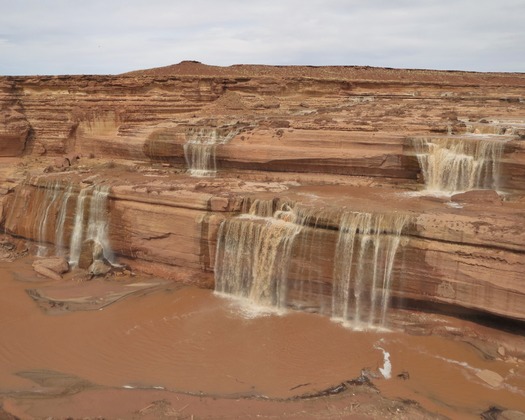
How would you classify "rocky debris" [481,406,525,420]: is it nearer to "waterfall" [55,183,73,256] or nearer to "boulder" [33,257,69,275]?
"boulder" [33,257,69,275]

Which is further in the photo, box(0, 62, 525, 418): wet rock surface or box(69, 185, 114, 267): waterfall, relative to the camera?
box(69, 185, 114, 267): waterfall

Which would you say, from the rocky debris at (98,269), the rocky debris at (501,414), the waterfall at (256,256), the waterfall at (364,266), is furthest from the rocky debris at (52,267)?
the rocky debris at (501,414)

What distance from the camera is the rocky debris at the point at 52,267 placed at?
44.1ft

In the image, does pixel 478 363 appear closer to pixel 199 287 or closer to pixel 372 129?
pixel 199 287

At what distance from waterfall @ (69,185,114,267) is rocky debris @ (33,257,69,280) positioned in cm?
38

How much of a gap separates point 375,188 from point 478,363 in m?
5.85

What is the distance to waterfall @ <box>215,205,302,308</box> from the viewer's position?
11.3 metres

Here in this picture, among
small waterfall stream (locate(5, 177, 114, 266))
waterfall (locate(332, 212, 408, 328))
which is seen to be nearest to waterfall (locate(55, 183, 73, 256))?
small waterfall stream (locate(5, 177, 114, 266))

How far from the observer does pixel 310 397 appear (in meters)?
8.19

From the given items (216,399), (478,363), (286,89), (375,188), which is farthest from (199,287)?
(286,89)

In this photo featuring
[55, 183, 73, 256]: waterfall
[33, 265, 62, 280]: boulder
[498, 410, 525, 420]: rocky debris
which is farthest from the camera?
[55, 183, 73, 256]: waterfall

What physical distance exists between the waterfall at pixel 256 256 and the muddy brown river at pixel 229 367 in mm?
502

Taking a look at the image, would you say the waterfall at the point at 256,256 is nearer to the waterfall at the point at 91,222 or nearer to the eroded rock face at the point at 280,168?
the eroded rock face at the point at 280,168

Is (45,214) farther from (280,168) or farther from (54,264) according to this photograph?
(280,168)
